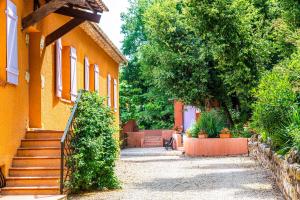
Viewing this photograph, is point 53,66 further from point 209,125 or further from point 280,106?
point 209,125

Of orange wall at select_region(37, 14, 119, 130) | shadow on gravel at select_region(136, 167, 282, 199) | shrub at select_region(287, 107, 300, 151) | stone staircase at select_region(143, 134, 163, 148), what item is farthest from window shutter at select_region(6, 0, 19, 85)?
stone staircase at select_region(143, 134, 163, 148)

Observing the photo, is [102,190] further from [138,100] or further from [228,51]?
[138,100]

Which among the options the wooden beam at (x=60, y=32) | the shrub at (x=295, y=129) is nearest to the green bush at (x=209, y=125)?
the wooden beam at (x=60, y=32)

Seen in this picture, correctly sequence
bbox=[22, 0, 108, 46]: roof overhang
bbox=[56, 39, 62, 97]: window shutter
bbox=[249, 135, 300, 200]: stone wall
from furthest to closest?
bbox=[56, 39, 62, 97]: window shutter, bbox=[22, 0, 108, 46]: roof overhang, bbox=[249, 135, 300, 200]: stone wall

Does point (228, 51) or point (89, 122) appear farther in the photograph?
point (228, 51)

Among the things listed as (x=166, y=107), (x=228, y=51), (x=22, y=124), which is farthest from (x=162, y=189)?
(x=166, y=107)

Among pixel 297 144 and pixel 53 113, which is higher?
pixel 53 113

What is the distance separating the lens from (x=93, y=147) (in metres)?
10.3

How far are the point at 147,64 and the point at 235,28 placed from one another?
1624 cm

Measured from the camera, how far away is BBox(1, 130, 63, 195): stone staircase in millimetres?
9344

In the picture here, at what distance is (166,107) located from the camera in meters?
42.2

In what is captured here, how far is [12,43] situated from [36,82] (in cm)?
183

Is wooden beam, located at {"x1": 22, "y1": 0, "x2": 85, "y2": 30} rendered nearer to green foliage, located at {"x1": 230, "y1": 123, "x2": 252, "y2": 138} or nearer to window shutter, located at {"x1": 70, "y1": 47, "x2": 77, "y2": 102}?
window shutter, located at {"x1": 70, "y1": 47, "x2": 77, "y2": 102}

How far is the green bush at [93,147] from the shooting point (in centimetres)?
1027
